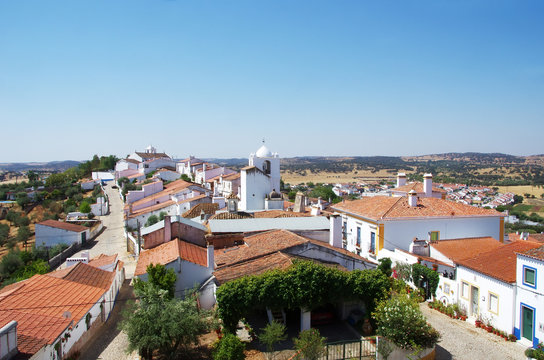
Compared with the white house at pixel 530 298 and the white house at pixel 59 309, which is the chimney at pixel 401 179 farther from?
the white house at pixel 59 309

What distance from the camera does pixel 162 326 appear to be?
44.1ft

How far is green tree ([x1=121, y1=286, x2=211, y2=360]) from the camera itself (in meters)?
13.3

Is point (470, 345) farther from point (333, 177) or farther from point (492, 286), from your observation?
point (333, 177)

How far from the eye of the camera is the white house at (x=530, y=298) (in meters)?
14.8

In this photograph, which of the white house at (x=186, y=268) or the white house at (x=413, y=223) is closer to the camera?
the white house at (x=186, y=268)

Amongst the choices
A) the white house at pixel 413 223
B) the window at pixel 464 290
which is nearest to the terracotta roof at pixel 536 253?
the window at pixel 464 290

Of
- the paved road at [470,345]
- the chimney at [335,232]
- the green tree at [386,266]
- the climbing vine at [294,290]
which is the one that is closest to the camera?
the paved road at [470,345]

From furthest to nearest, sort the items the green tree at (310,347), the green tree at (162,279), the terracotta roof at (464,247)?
the terracotta roof at (464,247) → the green tree at (162,279) → the green tree at (310,347)

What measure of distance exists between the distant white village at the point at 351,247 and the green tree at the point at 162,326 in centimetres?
271

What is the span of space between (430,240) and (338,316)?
9563 mm

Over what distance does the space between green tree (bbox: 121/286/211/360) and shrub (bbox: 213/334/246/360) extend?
3.95 ft

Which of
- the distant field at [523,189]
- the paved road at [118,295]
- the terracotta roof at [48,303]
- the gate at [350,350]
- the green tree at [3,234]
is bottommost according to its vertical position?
the distant field at [523,189]

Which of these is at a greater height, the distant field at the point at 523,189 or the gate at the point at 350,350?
the gate at the point at 350,350

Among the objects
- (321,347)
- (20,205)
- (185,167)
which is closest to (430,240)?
(321,347)
